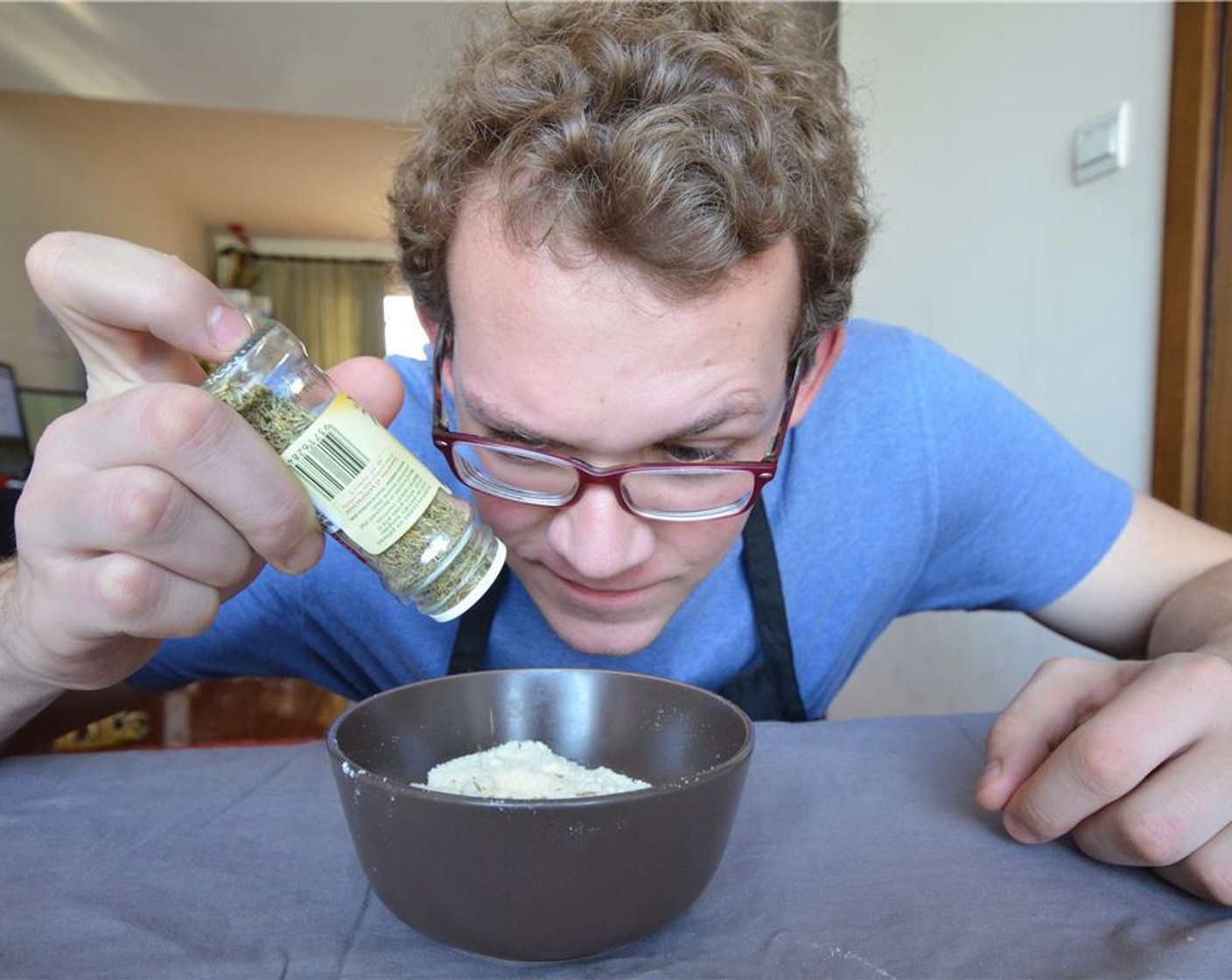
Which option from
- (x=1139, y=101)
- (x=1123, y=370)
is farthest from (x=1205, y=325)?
(x=1139, y=101)

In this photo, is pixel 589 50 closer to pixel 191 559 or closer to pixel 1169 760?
pixel 191 559

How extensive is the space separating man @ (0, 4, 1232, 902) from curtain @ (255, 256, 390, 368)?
710 centimetres

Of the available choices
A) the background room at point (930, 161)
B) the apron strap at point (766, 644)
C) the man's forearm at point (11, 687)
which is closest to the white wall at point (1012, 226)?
the background room at point (930, 161)

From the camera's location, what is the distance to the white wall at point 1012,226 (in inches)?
60.2

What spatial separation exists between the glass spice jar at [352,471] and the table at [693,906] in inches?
7.3

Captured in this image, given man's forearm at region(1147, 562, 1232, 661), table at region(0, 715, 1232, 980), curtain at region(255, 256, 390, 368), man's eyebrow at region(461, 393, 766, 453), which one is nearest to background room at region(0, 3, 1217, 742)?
man's eyebrow at region(461, 393, 766, 453)

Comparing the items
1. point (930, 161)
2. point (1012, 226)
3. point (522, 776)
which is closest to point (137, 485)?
point (522, 776)

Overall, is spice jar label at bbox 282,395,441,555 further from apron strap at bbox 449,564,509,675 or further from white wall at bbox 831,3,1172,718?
white wall at bbox 831,3,1172,718

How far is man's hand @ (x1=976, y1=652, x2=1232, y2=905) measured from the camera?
56 centimetres

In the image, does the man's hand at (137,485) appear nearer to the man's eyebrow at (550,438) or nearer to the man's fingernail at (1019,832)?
the man's eyebrow at (550,438)

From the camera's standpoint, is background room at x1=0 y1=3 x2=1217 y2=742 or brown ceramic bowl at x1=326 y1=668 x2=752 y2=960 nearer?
brown ceramic bowl at x1=326 y1=668 x2=752 y2=960

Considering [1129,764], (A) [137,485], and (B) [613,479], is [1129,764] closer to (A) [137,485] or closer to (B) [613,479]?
(B) [613,479]

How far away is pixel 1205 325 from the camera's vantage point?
4.53 ft

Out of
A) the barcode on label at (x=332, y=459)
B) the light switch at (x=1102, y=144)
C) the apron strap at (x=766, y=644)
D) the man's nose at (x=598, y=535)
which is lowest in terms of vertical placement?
the apron strap at (x=766, y=644)
